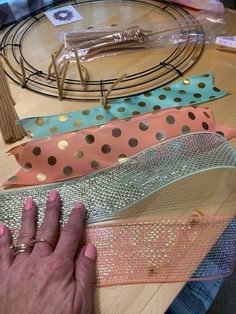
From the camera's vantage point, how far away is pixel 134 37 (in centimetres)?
92

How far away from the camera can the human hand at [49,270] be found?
0.46 m

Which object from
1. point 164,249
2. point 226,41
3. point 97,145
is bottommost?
point 164,249

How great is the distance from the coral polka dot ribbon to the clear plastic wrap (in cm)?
31

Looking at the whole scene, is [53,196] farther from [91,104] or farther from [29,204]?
[91,104]

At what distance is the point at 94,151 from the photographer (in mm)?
637

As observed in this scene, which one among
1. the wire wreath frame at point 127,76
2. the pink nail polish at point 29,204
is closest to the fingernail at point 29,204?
the pink nail polish at point 29,204

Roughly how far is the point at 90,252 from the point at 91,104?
0.36 meters

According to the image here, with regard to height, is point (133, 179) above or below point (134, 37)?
below

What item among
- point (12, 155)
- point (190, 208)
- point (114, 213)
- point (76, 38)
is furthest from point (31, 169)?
point (76, 38)

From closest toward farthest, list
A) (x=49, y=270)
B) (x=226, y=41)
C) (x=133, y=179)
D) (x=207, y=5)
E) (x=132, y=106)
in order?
(x=49, y=270), (x=133, y=179), (x=132, y=106), (x=226, y=41), (x=207, y=5)

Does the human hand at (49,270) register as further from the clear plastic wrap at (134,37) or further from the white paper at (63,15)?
the white paper at (63,15)

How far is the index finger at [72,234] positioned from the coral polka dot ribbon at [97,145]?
0.09 metres

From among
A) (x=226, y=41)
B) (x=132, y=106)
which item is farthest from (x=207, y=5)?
(x=132, y=106)

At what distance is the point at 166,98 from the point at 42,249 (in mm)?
411
